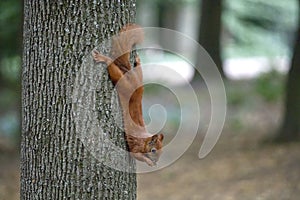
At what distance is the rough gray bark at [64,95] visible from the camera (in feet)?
11.2

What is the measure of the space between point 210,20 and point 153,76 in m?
2.57

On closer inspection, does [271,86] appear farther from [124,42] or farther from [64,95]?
[64,95]

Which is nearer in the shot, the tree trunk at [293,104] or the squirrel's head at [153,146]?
the squirrel's head at [153,146]

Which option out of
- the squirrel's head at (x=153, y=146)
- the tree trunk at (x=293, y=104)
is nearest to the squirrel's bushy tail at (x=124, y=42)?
the squirrel's head at (x=153, y=146)

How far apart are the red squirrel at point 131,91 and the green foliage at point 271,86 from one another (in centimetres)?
959

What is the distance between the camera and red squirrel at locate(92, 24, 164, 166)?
136 inches

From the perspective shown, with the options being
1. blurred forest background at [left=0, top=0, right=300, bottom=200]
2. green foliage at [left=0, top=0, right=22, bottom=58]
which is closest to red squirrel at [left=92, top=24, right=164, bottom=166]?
blurred forest background at [left=0, top=0, right=300, bottom=200]

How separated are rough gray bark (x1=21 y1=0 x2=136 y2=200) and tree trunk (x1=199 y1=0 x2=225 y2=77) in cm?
1197

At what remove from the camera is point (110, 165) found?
3.47 m

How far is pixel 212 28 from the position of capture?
50.9 ft

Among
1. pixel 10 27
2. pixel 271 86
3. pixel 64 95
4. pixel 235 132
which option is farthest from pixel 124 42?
pixel 271 86

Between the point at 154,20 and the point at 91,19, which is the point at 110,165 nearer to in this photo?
the point at 91,19

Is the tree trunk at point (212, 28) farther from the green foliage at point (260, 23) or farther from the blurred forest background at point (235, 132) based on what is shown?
the green foliage at point (260, 23)

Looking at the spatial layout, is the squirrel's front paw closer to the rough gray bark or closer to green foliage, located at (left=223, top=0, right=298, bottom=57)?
the rough gray bark
